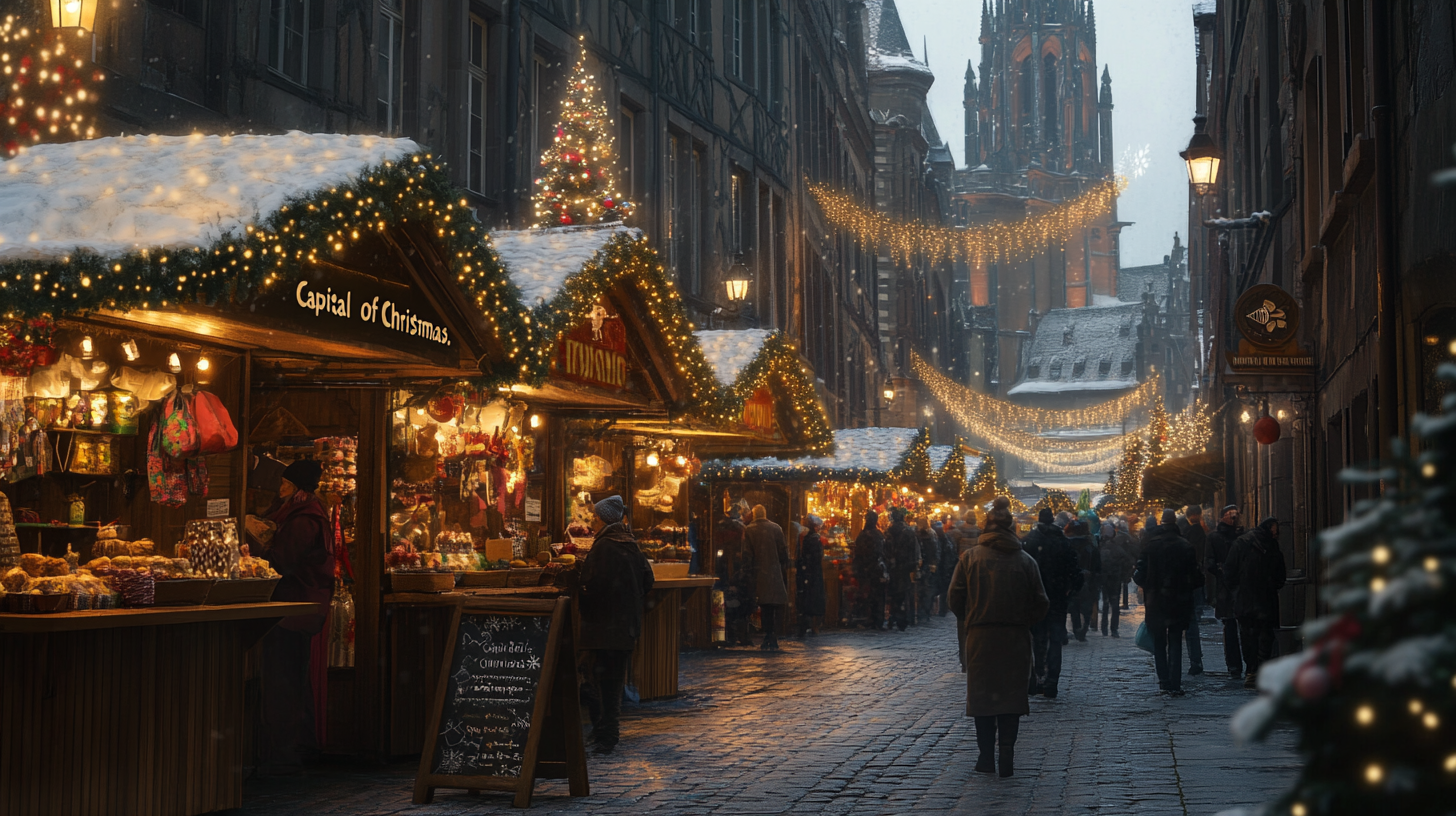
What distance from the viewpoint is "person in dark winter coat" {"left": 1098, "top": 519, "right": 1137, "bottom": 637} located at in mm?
26234

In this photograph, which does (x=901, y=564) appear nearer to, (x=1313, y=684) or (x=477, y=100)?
(x=477, y=100)

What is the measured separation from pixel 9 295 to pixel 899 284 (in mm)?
54075

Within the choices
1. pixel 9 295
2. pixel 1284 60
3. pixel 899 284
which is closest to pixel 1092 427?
pixel 899 284

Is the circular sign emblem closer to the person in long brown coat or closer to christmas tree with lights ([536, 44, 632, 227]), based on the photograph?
christmas tree with lights ([536, 44, 632, 227])

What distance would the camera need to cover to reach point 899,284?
60219mm

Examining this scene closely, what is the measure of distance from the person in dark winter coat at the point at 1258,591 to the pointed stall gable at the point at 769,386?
5199 millimetres

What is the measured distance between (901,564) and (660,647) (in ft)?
42.6

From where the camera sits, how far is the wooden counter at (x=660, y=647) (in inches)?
553

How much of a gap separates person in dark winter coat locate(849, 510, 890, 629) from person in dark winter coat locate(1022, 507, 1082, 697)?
988 cm

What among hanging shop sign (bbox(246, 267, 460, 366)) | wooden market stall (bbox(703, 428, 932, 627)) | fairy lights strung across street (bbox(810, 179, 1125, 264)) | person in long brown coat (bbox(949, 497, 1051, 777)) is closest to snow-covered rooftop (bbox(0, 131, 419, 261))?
hanging shop sign (bbox(246, 267, 460, 366))

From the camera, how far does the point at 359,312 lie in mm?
9398

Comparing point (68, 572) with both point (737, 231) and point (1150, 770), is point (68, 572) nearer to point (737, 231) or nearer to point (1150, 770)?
point (1150, 770)

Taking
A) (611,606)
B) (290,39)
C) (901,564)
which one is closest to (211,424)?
(611,606)

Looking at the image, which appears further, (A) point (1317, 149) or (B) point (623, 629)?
(A) point (1317, 149)
